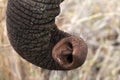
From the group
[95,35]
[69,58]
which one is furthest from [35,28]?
[95,35]

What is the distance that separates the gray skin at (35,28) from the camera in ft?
4.80

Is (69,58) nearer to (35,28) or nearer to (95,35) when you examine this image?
(35,28)

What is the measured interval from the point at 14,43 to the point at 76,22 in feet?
6.76

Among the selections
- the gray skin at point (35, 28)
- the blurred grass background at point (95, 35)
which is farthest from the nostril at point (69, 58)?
the blurred grass background at point (95, 35)

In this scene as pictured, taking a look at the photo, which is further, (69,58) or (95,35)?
(95,35)

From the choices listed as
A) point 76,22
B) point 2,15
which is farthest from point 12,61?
point 76,22

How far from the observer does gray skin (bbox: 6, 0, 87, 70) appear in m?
1.46

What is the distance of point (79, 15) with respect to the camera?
4133 millimetres

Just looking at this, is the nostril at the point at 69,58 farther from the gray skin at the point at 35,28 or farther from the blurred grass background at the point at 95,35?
the blurred grass background at the point at 95,35

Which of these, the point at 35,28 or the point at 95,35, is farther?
the point at 95,35

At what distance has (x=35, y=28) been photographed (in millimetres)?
1496

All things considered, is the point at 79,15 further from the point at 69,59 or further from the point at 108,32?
the point at 69,59

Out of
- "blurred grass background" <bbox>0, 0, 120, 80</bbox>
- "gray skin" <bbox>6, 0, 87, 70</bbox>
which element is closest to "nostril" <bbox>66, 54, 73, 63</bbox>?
"gray skin" <bbox>6, 0, 87, 70</bbox>

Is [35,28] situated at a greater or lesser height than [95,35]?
lesser
